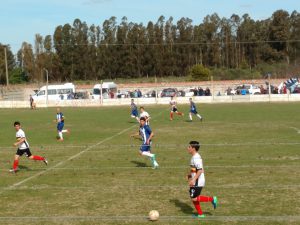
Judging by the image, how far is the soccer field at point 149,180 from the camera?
1133cm

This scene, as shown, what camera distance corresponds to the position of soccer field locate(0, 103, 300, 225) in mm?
11328

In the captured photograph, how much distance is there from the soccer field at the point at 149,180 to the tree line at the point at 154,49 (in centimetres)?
8861

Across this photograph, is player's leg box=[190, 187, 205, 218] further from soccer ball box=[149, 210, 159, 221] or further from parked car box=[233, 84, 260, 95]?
parked car box=[233, 84, 260, 95]

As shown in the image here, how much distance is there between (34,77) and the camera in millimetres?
118188

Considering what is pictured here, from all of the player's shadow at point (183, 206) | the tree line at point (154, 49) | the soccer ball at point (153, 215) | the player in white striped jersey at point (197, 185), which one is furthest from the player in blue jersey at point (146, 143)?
the tree line at point (154, 49)

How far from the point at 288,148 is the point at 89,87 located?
63685mm

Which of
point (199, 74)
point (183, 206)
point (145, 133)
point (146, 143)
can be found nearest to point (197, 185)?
point (183, 206)

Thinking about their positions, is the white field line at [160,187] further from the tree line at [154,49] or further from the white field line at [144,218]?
the tree line at [154,49]

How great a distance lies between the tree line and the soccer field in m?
88.6

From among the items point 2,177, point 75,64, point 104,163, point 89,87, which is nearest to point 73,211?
point 2,177

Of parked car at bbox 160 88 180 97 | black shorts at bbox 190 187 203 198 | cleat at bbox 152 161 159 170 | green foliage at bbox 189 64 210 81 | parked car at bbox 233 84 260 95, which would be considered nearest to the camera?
black shorts at bbox 190 187 203 198

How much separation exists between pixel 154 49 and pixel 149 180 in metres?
101

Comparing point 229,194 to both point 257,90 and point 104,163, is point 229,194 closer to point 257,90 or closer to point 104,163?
Answer: point 104,163

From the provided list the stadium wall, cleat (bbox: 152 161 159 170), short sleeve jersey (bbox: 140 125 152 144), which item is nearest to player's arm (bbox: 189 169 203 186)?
cleat (bbox: 152 161 159 170)
